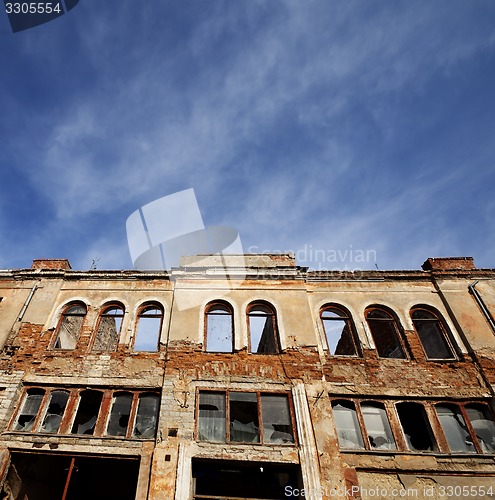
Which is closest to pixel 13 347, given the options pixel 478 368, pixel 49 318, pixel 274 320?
pixel 49 318

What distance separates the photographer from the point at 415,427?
10234 mm

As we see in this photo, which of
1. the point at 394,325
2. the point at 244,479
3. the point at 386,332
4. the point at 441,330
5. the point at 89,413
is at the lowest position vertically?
the point at 244,479

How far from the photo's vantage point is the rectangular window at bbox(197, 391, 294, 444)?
9766mm

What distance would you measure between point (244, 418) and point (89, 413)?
15.0ft

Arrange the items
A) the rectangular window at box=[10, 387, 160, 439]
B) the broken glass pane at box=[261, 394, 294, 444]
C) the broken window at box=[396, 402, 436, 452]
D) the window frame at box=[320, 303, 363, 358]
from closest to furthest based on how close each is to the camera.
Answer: the broken glass pane at box=[261, 394, 294, 444]
the broken window at box=[396, 402, 436, 452]
the rectangular window at box=[10, 387, 160, 439]
the window frame at box=[320, 303, 363, 358]

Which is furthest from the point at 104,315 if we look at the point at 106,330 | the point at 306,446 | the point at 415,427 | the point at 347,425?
the point at 415,427

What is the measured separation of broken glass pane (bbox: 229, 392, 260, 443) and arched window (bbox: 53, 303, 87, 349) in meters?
6.06

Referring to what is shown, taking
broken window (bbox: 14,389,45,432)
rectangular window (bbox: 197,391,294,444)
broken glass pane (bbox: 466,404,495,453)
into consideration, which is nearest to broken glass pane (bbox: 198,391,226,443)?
rectangular window (bbox: 197,391,294,444)

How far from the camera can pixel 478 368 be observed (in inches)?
435

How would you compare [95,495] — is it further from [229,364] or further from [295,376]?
[295,376]

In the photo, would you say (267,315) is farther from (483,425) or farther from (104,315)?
(483,425)

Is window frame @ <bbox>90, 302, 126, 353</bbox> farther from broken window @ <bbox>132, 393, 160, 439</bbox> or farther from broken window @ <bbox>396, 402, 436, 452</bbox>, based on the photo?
broken window @ <bbox>396, 402, 436, 452</bbox>

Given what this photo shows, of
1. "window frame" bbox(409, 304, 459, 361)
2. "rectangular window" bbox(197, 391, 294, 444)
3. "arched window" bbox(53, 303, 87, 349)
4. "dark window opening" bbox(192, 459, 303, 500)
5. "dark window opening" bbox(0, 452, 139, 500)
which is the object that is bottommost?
"dark window opening" bbox(192, 459, 303, 500)

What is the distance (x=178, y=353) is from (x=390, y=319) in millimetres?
7465
